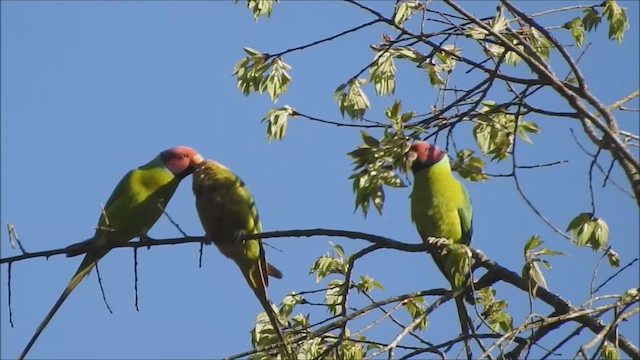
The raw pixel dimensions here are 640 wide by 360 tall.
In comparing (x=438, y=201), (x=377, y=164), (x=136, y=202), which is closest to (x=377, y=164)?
(x=377, y=164)

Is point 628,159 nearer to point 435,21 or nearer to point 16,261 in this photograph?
point 435,21

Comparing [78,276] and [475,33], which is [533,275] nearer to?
[475,33]

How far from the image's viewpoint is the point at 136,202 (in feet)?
16.0

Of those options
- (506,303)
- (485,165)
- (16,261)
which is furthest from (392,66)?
(16,261)

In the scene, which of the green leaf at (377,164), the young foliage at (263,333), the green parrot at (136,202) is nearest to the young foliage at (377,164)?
the green leaf at (377,164)

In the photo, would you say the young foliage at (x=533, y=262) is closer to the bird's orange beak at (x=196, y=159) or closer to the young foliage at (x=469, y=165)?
the young foliage at (x=469, y=165)

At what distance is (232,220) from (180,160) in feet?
2.19

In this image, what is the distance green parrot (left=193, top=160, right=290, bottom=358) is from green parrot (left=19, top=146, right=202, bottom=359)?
0.81ft

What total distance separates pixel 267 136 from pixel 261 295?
2.88ft

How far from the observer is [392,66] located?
4.57 m

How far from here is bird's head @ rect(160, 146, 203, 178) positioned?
5.13m

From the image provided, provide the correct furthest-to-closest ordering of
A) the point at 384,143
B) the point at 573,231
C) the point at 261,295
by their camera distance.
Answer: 1. the point at 261,295
2. the point at 384,143
3. the point at 573,231

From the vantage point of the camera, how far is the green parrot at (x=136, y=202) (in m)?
4.68

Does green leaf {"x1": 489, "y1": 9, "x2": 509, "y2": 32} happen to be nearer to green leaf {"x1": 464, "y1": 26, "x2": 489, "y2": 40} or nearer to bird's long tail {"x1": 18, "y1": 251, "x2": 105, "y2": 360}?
green leaf {"x1": 464, "y1": 26, "x2": 489, "y2": 40}
